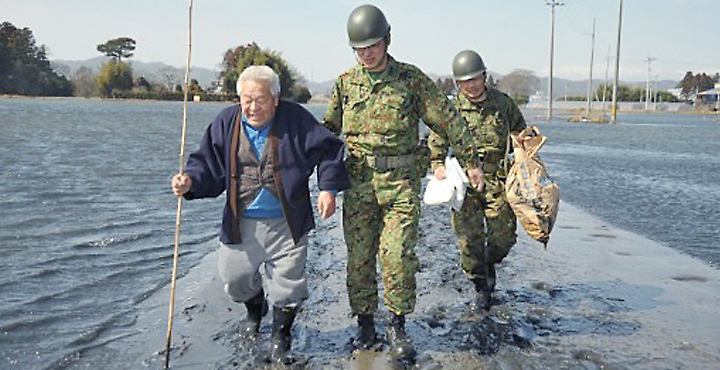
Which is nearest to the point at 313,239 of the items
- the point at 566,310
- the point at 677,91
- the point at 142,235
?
the point at 142,235

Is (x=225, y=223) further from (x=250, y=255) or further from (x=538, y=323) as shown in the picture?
(x=538, y=323)

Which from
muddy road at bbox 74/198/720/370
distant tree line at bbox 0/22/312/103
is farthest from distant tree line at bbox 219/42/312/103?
muddy road at bbox 74/198/720/370

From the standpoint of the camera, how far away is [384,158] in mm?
4500

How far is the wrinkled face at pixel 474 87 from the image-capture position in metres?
5.64

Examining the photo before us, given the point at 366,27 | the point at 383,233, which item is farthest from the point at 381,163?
the point at 366,27

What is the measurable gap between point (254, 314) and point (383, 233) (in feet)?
3.61

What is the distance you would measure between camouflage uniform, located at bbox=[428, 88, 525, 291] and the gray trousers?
179 cm

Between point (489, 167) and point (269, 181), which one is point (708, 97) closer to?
point (489, 167)

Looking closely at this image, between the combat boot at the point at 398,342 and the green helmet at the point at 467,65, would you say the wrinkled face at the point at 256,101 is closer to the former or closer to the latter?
the combat boot at the point at 398,342

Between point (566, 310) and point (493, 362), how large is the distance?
152 centimetres

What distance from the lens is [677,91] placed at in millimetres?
188875

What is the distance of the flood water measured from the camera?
516cm

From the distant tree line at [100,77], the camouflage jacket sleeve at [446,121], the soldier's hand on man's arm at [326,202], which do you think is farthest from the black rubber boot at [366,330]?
the distant tree line at [100,77]

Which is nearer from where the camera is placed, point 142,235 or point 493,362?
point 493,362
